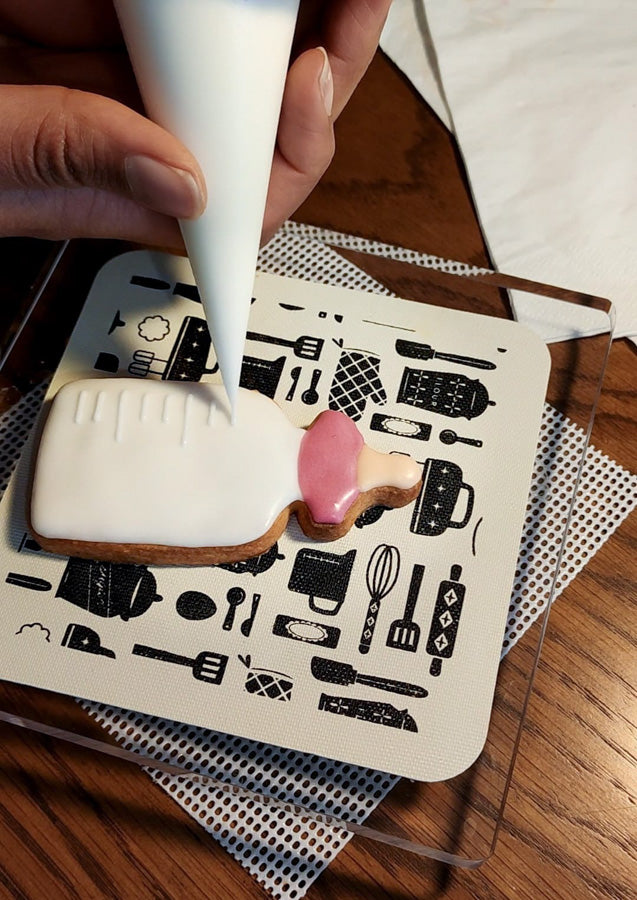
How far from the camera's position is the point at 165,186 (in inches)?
18.5

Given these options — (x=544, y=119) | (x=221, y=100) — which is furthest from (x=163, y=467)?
(x=544, y=119)

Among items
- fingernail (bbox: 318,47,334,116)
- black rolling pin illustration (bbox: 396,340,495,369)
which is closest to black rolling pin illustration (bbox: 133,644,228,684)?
black rolling pin illustration (bbox: 396,340,495,369)

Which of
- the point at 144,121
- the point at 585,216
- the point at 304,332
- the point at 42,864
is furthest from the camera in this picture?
the point at 585,216

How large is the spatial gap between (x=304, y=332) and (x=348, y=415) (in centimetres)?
8

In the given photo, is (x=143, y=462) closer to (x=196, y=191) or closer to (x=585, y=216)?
(x=196, y=191)

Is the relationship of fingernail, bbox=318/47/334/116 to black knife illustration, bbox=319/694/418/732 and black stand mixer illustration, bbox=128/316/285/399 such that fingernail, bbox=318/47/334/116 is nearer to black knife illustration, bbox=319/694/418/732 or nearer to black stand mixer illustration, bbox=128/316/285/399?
black stand mixer illustration, bbox=128/316/285/399

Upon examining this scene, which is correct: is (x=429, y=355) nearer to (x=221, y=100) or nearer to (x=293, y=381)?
(x=293, y=381)

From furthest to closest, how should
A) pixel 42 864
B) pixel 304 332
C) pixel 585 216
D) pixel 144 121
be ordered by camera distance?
pixel 585 216 < pixel 304 332 < pixel 42 864 < pixel 144 121

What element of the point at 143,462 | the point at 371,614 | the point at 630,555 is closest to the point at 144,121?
the point at 143,462

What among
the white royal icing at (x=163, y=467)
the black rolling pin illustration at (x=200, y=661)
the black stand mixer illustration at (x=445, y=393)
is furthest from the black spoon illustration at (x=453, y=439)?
the black rolling pin illustration at (x=200, y=661)

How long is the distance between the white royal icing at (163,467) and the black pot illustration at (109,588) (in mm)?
29

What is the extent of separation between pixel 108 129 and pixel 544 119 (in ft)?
1.75

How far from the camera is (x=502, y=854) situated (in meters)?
0.59

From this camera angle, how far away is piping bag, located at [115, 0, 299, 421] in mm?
425
